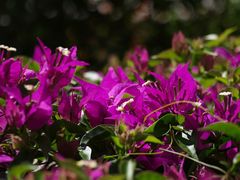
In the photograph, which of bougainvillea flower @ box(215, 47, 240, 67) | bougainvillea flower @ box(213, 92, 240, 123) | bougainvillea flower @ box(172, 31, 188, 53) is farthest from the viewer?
bougainvillea flower @ box(172, 31, 188, 53)

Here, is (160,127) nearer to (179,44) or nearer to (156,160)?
(156,160)

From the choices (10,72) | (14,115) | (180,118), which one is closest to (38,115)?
(14,115)

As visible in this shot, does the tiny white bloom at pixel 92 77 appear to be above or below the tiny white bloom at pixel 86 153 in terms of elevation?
above

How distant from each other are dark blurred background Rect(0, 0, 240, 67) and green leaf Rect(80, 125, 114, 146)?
2347mm

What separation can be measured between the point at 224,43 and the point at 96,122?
1.14 meters

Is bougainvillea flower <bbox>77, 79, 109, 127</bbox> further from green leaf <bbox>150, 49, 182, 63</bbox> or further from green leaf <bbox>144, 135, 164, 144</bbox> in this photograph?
green leaf <bbox>150, 49, 182, 63</bbox>

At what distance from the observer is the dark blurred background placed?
11.2ft

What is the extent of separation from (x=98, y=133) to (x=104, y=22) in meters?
2.72

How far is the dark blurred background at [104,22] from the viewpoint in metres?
3.41

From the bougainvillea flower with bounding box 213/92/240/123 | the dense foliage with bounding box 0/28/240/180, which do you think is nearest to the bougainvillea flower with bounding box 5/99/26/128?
the dense foliage with bounding box 0/28/240/180

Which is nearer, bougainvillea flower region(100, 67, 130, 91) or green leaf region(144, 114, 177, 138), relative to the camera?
green leaf region(144, 114, 177, 138)

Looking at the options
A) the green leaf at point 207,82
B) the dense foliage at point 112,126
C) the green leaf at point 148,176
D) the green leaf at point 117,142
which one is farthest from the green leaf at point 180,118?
the green leaf at point 207,82

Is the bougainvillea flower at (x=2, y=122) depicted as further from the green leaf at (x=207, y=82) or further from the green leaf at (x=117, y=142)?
the green leaf at (x=207, y=82)

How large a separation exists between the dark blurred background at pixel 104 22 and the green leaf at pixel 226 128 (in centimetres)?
240
